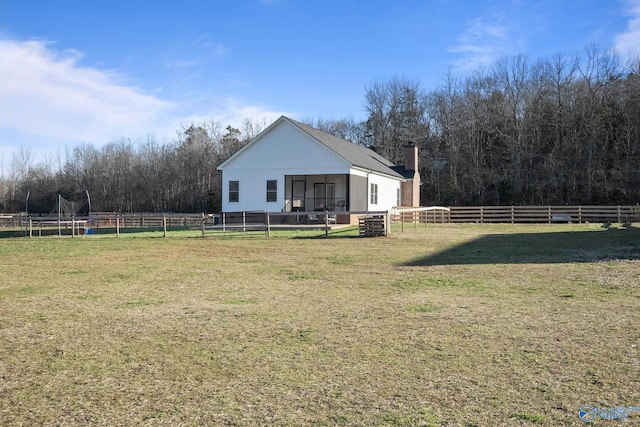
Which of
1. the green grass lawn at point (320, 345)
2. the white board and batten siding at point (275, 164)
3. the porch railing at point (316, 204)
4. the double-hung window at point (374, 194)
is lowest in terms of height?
the green grass lawn at point (320, 345)

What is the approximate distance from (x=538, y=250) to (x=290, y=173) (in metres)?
16.2

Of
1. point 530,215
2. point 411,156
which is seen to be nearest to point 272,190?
point 411,156

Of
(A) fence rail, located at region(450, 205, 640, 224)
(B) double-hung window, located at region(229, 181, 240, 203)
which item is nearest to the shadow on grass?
(A) fence rail, located at region(450, 205, 640, 224)

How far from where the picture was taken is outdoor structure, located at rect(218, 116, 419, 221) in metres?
28.5

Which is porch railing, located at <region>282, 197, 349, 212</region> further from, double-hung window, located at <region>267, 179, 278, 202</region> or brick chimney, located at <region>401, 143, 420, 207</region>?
brick chimney, located at <region>401, 143, 420, 207</region>

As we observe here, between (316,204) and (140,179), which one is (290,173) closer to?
(316,204)

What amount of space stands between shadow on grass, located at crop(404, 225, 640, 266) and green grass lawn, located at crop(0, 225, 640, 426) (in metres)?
1.19

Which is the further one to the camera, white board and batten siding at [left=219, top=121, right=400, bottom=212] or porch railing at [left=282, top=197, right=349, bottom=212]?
porch railing at [left=282, top=197, right=349, bottom=212]

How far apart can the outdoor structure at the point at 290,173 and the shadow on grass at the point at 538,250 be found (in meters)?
11.3

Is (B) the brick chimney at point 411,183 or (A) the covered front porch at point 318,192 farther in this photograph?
(B) the brick chimney at point 411,183

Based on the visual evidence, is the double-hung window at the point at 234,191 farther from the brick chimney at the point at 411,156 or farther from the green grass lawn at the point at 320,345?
the green grass lawn at the point at 320,345

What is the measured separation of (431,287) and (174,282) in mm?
5116

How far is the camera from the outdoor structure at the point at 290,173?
2855 centimetres

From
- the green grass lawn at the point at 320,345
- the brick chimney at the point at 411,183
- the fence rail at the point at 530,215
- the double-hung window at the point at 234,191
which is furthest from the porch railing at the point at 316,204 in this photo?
the green grass lawn at the point at 320,345
